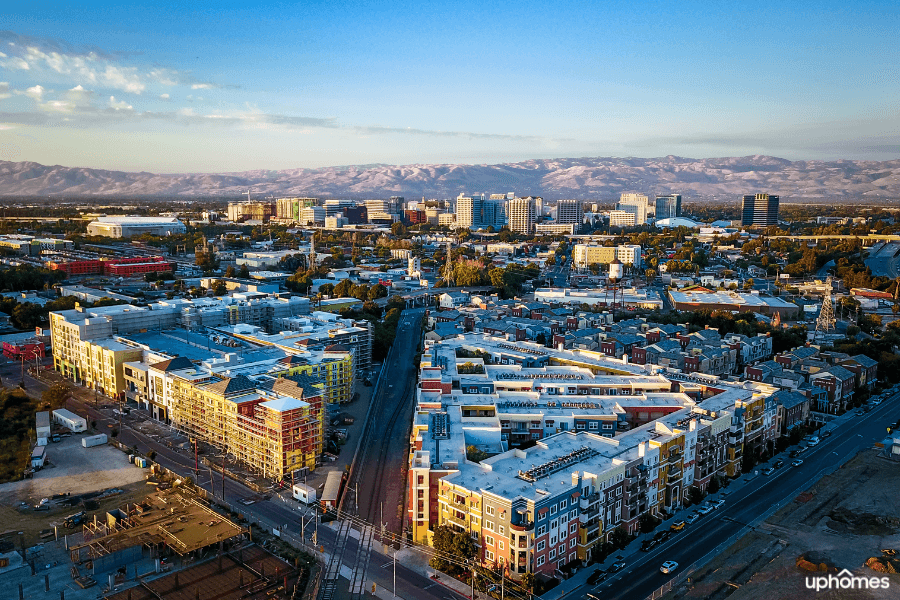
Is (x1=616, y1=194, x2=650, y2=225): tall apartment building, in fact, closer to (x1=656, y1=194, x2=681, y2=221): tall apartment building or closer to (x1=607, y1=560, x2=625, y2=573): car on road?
(x1=656, y1=194, x2=681, y2=221): tall apartment building

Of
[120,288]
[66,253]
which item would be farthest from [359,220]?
[120,288]

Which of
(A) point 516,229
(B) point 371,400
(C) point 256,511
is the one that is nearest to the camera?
(C) point 256,511

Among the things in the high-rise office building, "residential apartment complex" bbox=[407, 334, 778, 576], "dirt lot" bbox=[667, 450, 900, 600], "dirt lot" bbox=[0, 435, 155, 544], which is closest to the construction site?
"dirt lot" bbox=[0, 435, 155, 544]

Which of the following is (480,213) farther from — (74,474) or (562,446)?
(562,446)

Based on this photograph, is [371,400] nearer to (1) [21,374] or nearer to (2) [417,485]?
(2) [417,485]

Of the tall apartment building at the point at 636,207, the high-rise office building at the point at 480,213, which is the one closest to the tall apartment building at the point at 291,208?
the high-rise office building at the point at 480,213
